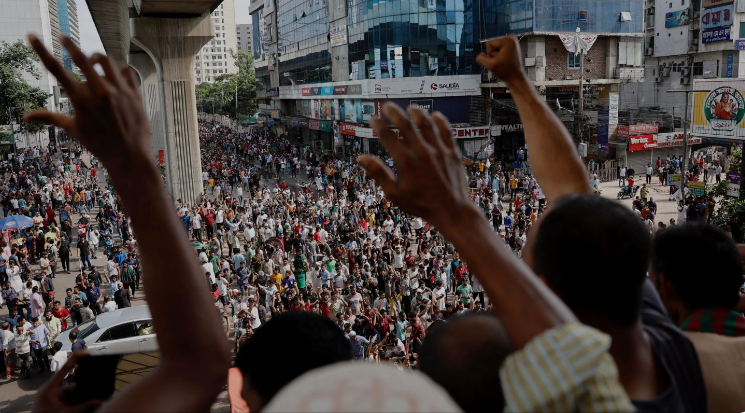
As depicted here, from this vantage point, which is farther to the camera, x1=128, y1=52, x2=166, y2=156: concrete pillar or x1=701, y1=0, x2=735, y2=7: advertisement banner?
x1=128, y1=52, x2=166, y2=156: concrete pillar

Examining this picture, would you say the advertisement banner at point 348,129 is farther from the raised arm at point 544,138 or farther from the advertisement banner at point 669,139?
the raised arm at point 544,138

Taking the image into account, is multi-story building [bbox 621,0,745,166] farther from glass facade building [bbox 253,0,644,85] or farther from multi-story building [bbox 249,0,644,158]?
glass facade building [bbox 253,0,644,85]

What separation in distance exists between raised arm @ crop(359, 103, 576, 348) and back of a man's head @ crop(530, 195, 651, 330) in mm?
176

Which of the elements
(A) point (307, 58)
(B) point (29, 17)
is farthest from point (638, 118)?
(B) point (29, 17)

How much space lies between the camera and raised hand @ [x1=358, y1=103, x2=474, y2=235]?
4.47 feet

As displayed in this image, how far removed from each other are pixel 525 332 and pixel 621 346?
48cm

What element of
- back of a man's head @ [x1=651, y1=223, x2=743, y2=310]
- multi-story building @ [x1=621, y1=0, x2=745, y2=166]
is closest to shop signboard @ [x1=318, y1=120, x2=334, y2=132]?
multi-story building @ [x1=621, y1=0, x2=745, y2=166]

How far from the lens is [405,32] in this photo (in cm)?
4094

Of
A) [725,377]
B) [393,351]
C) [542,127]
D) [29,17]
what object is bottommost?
[393,351]

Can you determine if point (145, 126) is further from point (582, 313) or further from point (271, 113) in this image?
point (271, 113)

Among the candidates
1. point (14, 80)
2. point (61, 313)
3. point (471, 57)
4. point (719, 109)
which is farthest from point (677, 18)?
point (14, 80)

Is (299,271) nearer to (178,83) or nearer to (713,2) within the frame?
(178,83)

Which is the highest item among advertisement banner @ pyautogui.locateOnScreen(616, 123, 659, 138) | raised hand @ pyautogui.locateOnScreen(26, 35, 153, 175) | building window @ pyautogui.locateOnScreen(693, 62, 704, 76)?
building window @ pyautogui.locateOnScreen(693, 62, 704, 76)

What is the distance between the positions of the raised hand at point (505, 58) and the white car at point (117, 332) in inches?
391
